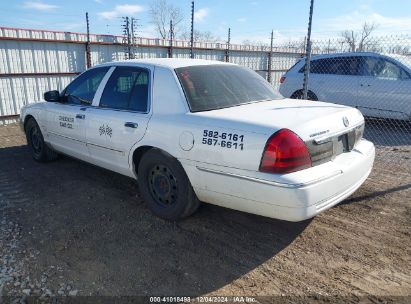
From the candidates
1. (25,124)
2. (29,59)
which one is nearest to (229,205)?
(25,124)

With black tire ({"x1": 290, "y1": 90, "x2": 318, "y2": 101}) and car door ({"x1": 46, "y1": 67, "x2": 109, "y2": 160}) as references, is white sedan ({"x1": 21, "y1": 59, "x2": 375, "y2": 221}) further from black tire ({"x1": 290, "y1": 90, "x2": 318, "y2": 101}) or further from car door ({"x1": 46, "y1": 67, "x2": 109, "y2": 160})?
black tire ({"x1": 290, "y1": 90, "x2": 318, "y2": 101})

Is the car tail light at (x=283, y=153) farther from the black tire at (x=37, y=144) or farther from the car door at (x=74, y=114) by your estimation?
the black tire at (x=37, y=144)

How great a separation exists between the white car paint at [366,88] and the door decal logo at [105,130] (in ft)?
20.5

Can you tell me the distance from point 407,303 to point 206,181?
1.78m

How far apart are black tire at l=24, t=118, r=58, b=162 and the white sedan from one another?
3.60 ft

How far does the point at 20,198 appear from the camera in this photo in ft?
14.5

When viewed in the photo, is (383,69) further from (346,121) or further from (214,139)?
(214,139)

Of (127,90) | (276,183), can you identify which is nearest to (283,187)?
(276,183)

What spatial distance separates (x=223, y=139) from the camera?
3.02 meters

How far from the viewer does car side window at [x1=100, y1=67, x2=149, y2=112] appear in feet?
12.7

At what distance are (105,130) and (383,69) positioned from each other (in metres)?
6.71

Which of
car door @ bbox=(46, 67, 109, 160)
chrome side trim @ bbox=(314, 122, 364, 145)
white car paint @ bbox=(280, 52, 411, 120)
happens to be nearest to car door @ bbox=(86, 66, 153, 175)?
car door @ bbox=(46, 67, 109, 160)

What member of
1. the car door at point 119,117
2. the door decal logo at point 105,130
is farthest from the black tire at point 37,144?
the door decal logo at point 105,130

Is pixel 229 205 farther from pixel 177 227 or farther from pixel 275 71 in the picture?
pixel 275 71
